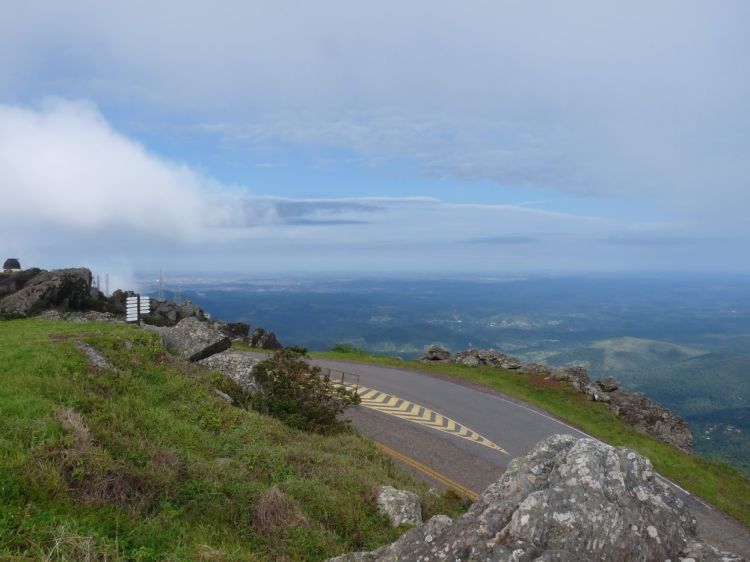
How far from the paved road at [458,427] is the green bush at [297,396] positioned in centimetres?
395

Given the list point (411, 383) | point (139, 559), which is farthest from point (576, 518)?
point (411, 383)

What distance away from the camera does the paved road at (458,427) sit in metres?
18.9

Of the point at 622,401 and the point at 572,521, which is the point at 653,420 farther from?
the point at 572,521

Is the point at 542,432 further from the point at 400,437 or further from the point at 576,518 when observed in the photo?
the point at 576,518

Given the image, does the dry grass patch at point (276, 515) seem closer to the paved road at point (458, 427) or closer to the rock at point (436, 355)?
the paved road at point (458, 427)

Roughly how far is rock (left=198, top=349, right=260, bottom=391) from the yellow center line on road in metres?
6.61

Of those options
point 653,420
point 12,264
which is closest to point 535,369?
point 653,420

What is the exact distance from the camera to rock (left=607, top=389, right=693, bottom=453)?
31455mm

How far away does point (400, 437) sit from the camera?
22688 millimetres

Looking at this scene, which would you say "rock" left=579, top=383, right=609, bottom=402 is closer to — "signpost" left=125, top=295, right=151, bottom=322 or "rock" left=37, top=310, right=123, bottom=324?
"signpost" left=125, top=295, right=151, bottom=322

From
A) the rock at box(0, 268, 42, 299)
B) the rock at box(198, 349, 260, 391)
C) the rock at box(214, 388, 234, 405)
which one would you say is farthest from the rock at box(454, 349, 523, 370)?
the rock at box(0, 268, 42, 299)

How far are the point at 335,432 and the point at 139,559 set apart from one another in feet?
40.4

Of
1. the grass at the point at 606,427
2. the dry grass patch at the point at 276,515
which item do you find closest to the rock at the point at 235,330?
the grass at the point at 606,427

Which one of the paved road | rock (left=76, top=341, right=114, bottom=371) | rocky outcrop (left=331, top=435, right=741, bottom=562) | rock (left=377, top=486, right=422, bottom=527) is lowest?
the paved road
